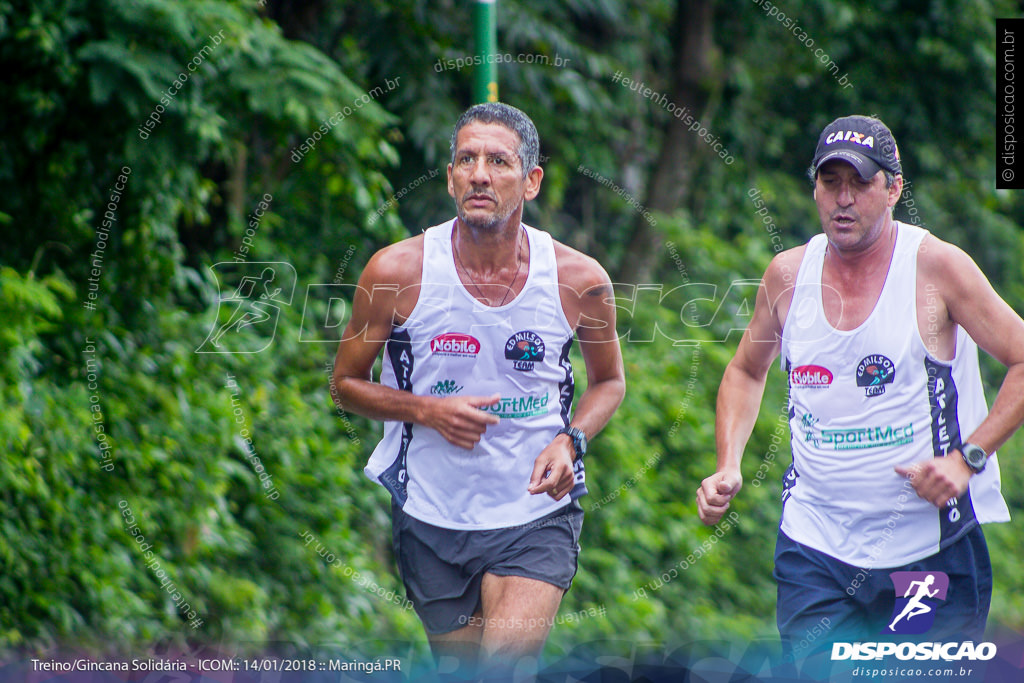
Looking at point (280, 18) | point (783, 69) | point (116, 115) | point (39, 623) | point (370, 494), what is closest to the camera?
point (39, 623)

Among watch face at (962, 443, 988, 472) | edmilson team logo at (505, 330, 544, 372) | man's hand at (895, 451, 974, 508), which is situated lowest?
man's hand at (895, 451, 974, 508)

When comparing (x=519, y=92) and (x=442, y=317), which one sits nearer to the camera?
(x=442, y=317)

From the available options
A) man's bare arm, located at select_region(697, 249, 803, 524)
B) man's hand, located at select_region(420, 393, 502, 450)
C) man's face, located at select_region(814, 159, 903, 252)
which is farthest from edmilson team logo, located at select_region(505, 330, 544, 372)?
man's face, located at select_region(814, 159, 903, 252)

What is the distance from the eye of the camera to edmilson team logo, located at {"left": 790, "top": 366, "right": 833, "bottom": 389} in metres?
3.71

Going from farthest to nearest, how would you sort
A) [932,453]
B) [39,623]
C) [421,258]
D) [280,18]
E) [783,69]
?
[783,69], [280,18], [39,623], [421,258], [932,453]

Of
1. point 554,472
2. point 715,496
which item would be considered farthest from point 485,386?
point 715,496

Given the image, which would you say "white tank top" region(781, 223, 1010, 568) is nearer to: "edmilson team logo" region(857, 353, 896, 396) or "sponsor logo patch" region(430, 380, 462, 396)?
"edmilson team logo" region(857, 353, 896, 396)

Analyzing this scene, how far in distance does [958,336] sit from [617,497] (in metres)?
3.60

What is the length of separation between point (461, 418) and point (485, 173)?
31.3 inches

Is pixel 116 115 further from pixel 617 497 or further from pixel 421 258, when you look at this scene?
pixel 617 497

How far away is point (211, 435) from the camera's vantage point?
5520 millimetres

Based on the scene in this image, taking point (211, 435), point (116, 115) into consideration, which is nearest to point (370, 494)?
point (211, 435)

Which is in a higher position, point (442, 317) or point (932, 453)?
point (442, 317)

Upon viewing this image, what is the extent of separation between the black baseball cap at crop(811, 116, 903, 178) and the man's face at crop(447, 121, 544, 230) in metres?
0.97
